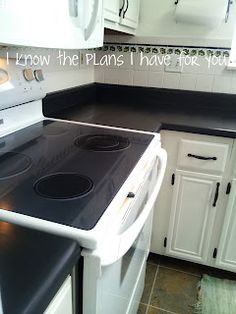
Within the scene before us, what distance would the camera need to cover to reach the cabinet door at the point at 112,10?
1229 millimetres

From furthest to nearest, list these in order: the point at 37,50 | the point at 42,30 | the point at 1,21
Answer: the point at 37,50 → the point at 42,30 → the point at 1,21

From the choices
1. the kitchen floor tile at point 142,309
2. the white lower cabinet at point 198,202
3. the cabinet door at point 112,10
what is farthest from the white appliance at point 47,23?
the kitchen floor tile at point 142,309

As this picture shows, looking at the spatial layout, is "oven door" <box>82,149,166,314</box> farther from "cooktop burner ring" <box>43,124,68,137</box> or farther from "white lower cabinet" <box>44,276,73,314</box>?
"cooktop burner ring" <box>43,124,68,137</box>

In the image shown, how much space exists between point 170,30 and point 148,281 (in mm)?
1548

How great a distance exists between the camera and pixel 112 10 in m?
1.29

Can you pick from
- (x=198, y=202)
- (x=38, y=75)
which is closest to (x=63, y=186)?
(x=38, y=75)

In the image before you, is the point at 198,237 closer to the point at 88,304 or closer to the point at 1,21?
the point at 88,304

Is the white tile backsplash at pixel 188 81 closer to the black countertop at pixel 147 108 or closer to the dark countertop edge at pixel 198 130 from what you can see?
the black countertop at pixel 147 108

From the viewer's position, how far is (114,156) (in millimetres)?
933

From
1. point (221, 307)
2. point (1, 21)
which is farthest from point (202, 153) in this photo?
point (1, 21)

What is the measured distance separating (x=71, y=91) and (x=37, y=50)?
15.4 inches

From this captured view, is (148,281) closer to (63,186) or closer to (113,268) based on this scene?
(113,268)

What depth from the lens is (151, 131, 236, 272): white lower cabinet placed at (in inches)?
53.7

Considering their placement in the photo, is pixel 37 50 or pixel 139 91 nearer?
pixel 37 50
